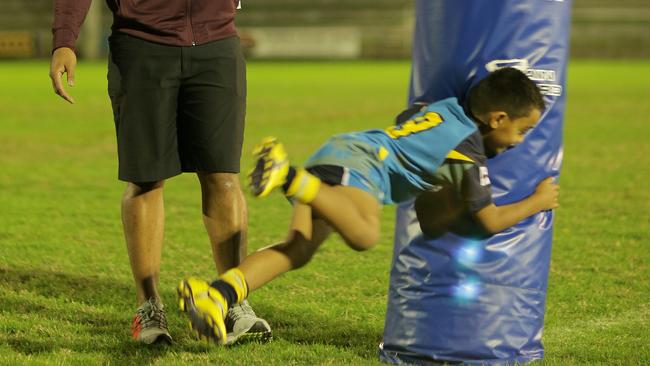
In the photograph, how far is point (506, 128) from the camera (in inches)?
139

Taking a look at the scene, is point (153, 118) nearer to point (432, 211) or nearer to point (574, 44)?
point (432, 211)

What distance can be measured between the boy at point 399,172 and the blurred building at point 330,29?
3272cm

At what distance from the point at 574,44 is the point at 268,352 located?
34.7m

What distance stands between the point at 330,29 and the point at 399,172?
34.8 meters

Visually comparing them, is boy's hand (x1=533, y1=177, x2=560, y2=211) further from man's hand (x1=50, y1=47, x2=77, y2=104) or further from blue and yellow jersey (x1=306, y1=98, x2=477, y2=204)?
man's hand (x1=50, y1=47, x2=77, y2=104)

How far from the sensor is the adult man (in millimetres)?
3984

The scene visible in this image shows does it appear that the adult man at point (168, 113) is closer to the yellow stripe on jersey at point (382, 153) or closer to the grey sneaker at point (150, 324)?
the grey sneaker at point (150, 324)

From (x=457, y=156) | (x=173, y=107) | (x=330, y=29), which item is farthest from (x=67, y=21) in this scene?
(x=330, y=29)

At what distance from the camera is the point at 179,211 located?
7.41 m

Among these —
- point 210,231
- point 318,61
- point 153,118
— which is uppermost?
point 153,118

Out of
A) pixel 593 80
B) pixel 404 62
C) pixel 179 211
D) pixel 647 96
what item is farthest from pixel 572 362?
pixel 404 62

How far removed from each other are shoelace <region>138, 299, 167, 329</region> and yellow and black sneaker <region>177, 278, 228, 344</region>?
0.88m

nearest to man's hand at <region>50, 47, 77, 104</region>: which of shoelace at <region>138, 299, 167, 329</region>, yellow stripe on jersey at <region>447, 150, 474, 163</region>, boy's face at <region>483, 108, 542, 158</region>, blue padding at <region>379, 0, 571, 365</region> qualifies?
shoelace at <region>138, 299, 167, 329</region>

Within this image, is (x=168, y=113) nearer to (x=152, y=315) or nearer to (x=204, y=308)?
(x=152, y=315)
